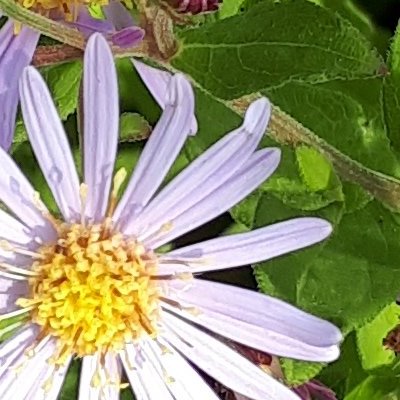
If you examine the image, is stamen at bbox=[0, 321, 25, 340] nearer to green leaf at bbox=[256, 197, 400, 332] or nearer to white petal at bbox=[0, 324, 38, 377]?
white petal at bbox=[0, 324, 38, 377]

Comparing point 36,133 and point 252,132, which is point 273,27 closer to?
point 252,132

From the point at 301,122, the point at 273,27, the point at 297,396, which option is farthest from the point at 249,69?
the point at 297,396

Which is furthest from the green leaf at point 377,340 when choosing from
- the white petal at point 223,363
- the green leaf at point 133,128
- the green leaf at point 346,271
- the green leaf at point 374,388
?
the green leaf at point 133,128

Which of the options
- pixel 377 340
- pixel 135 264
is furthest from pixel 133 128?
pixel 377 340

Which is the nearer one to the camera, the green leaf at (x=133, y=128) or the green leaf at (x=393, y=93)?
the green leaf at (x=393, y=93)

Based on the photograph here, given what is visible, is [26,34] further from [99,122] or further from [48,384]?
[48,384]

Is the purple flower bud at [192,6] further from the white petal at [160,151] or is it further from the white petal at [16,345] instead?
the white petal at [16,345]

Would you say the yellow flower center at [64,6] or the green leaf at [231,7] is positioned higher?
the yellow flower center at [64,6]
